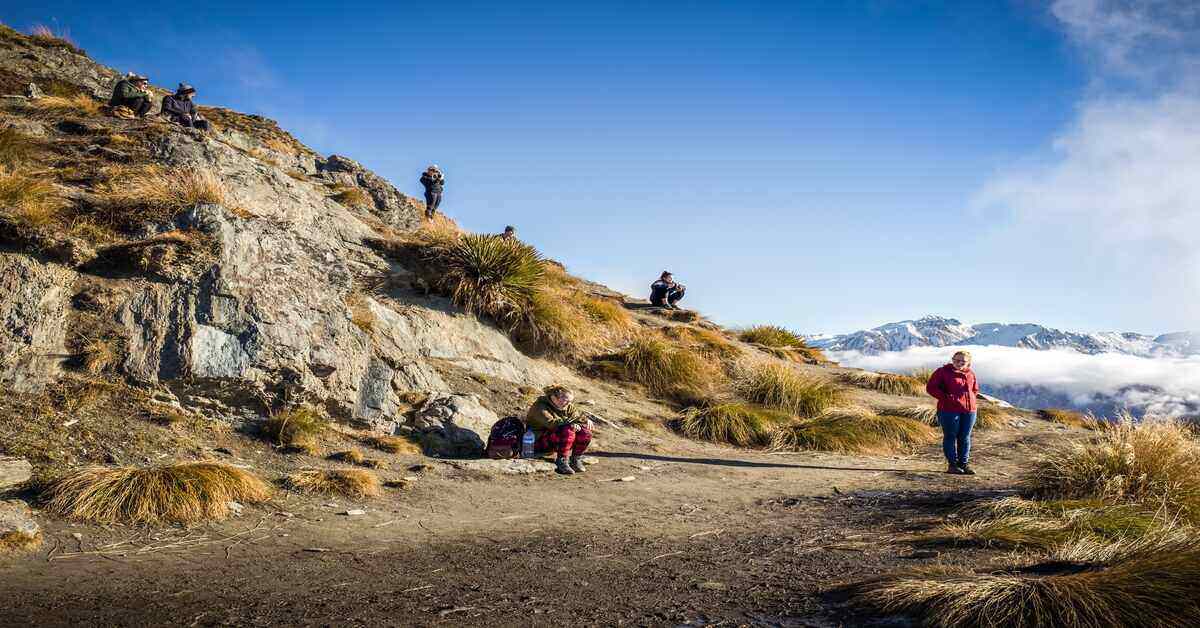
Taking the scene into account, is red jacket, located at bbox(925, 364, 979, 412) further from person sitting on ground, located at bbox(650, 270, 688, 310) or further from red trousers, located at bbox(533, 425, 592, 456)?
person sitting on ground, located at bbox(650, 270, 688, 310)

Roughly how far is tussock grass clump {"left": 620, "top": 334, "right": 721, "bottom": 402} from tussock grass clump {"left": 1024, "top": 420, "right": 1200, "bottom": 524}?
7318 mm

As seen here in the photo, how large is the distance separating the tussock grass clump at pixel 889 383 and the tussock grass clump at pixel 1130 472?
9.31m

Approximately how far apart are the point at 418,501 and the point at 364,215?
396 inches

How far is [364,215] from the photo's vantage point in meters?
14.5

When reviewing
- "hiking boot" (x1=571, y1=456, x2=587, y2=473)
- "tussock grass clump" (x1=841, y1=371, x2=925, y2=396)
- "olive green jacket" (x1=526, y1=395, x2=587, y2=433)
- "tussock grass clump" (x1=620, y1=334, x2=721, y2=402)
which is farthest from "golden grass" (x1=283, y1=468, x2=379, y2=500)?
"tussock grass clump" (x1=841, y1=371, x2=925, y2=396)

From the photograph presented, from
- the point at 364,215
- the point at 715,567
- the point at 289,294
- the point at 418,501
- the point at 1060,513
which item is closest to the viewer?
the point at 715,567

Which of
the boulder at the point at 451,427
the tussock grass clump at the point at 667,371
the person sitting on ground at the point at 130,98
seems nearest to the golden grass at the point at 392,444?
the boulder at the point at 451,427

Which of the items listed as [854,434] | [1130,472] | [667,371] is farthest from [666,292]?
[1130,472]

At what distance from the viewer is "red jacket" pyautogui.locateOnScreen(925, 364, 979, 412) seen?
27.3 feet

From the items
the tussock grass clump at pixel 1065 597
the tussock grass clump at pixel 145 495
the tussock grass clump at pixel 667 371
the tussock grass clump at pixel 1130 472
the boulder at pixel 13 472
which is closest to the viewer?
the tussock grass clump at pixel 1065 597

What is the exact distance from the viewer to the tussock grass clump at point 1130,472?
5.33 metres

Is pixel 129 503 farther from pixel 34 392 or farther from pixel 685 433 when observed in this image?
pixel 685 433

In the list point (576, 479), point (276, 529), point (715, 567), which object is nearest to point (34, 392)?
point (276, 529)

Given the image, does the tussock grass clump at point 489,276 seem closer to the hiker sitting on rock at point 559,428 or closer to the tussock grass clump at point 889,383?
the hiker sitting on rock at point 559,428
